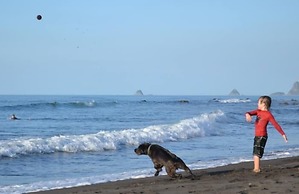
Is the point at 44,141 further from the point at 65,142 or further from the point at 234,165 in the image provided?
the point at 234,165

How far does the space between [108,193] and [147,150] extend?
228 centimetres

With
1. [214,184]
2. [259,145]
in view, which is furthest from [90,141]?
[214,184]

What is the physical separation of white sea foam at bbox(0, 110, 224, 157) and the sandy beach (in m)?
6.56

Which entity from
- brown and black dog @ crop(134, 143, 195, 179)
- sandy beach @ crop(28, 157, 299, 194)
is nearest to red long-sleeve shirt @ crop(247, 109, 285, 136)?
sandy beach @ crop(28, 157, 299, 194)

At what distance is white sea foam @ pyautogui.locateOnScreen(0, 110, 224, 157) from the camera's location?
15.8 meters

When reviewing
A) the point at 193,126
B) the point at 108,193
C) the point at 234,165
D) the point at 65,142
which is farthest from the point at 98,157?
the point at 193,126

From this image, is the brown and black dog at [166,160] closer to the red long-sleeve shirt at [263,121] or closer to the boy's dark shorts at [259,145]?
the boy's dark shorts at [259,145]

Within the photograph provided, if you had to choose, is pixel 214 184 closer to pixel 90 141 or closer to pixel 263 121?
pixel 263 121

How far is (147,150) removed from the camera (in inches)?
399

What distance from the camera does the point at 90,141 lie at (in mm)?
17766

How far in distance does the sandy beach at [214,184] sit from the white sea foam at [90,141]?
21.5 ft

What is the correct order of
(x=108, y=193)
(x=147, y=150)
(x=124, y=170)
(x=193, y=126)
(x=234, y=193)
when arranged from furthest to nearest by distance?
(x=193, y=126) < (x=124, y=170) < (x=147, y=150) < (x=108, y=193) < (x=234, y=193)

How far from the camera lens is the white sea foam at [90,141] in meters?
15.8

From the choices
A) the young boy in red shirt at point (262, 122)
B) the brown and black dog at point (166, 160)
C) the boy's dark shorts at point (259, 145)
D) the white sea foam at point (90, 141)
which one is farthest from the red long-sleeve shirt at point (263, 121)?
the white sea foam at point (90, 141)
